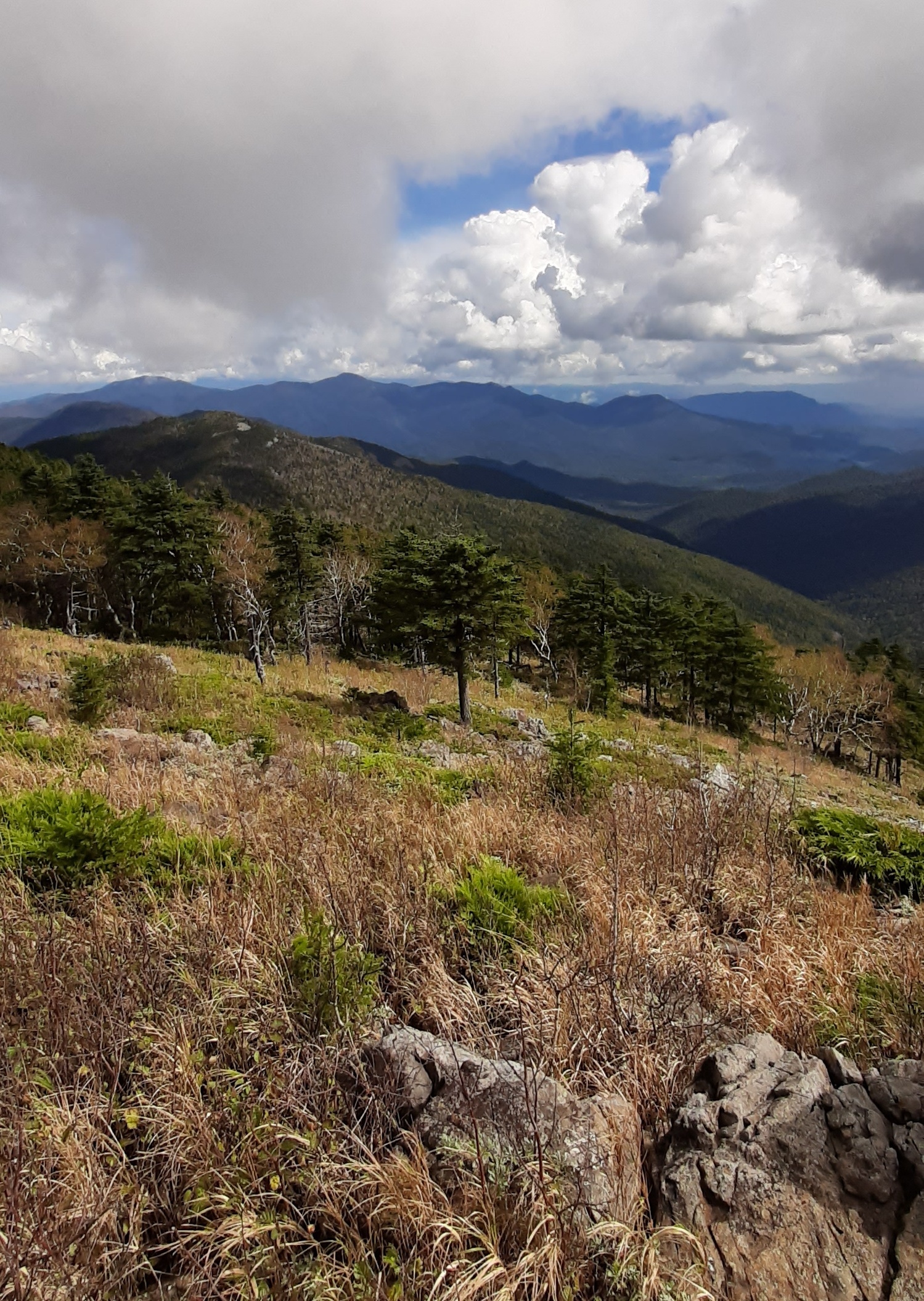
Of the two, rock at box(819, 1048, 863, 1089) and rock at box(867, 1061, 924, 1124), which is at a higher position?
rock at box(867, 1061, 924, 1124)

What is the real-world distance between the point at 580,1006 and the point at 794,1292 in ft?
3.75

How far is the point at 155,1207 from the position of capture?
2.05 metres

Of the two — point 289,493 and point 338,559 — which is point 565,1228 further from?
point 289,493

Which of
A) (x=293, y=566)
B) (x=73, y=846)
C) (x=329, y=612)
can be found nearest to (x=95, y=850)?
(x=73, y=846)

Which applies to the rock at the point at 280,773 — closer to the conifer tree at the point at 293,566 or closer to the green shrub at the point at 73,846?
the green shrub at the point at 73,846

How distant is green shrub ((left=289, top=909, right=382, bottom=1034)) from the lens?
2764mm

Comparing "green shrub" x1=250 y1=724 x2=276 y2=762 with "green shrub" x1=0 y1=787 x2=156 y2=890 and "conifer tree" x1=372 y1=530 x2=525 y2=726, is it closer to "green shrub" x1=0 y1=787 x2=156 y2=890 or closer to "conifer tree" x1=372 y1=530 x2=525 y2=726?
"green shrub" x1=0 y1=787 x2=156 y2=890

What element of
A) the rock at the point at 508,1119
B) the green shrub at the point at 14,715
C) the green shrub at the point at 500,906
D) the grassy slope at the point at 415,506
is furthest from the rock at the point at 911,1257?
the grassy slope at the point at 415,506

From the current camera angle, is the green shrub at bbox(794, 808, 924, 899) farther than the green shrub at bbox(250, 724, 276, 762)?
No

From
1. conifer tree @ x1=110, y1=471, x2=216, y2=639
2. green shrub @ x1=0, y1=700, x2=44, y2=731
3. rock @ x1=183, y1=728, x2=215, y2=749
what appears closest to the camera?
green shrub @ x1=0, y1=700, x2=44, y2=731

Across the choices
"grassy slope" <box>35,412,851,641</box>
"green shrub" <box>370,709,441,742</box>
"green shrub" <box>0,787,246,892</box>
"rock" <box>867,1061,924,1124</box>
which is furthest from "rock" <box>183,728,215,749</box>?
"grassy slope" <box>35,412,851,641</box>

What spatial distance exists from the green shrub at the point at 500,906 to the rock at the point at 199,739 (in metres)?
6.46

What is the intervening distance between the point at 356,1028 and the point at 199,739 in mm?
7976

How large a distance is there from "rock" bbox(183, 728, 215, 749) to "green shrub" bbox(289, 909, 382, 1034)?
6691mm
